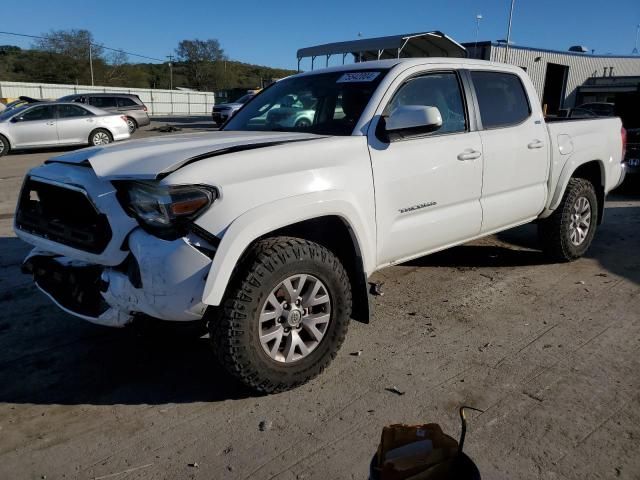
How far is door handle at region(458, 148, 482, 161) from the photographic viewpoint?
391 cm

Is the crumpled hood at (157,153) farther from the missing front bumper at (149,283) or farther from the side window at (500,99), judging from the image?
the side window at (500,99)

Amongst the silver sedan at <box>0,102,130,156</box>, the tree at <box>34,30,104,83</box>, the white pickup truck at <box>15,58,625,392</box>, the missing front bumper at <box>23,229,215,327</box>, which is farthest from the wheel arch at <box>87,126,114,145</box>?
the tree at <box>34,30,104,83</box>

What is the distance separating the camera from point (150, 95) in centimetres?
4956

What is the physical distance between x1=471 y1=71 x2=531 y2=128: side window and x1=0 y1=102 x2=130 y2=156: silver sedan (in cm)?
1445

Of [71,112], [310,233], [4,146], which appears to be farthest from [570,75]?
[310,233]

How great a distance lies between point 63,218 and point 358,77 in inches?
85.8

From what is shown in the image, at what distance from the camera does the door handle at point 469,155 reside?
391 centimetres

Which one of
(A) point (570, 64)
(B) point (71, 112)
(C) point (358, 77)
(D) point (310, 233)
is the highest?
(A) point (570, 64)

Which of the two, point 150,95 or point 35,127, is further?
point 150,95

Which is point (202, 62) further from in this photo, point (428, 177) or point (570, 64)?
point (428, 177)

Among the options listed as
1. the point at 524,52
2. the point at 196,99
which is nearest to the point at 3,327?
the point at 524,52

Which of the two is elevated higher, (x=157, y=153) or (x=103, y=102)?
(x=103, y=102)

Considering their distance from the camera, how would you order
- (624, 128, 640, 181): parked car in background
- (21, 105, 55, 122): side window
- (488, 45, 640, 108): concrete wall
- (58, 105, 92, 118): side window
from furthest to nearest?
(488, 45, 640, 108): concrete wall, (58, 105, 92, 118): side window, (21, 105, 55, 122): side window, (624, 128, 640, 181): parked car in background

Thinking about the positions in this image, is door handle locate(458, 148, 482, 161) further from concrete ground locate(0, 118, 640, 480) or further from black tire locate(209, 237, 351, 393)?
black tire locate(209, 237, 351, 393)
